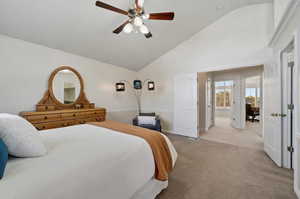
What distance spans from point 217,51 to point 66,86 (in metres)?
4.37

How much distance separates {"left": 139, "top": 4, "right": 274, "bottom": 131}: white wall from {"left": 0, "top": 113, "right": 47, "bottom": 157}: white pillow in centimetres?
397

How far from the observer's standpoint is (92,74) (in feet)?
13.3

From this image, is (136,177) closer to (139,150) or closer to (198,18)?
(139,150)

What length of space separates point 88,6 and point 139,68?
2966 millimetres

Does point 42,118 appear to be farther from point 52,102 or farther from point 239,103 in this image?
point 239,103

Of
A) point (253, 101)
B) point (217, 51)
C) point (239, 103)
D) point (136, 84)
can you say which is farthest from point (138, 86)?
point (253, 101)

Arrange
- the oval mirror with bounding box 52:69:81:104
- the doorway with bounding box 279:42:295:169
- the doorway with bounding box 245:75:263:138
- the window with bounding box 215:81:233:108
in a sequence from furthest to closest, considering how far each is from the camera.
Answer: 1. the window with bounding box 215:81:233:108
2. the doorway with bounding box 245:75:263:138
3. the oval mirror with bounding box 52:69:81:104
4. the doorway with bounding box 279:42:295:169

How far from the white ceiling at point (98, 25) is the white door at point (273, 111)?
182 cm

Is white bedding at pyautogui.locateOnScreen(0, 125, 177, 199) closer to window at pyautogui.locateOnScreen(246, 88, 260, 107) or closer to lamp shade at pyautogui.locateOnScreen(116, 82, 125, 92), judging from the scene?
lamp shade at pyautogui.locateOnScreen(116, 82, 125, 92)

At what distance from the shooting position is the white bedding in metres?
0.73

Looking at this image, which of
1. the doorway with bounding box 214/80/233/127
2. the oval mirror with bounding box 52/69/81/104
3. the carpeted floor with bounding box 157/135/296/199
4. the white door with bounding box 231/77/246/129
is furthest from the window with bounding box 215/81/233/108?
→ the oval mirror with bounding box 52/69/81/104

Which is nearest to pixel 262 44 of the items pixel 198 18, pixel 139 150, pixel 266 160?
pixel 198 18

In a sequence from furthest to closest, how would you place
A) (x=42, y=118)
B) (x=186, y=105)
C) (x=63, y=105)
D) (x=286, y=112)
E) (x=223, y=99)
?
(x=223, y=99), (x=186, y=105), (x=63, y=105), (x=42, y=118), (x=286, y=112)

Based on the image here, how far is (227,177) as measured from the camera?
2.01 metres
